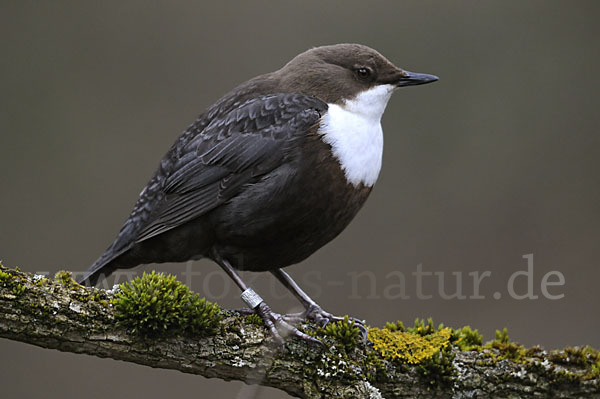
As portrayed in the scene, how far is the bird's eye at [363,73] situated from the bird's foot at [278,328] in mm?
1388

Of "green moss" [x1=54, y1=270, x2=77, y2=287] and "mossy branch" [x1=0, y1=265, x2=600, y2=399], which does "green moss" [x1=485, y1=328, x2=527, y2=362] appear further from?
"green moss" [x1=54, y1=270, x2=77, y2=287]

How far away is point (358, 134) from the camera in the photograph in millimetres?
3707

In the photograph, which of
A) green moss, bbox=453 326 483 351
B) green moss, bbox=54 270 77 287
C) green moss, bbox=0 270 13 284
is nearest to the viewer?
green moss, bbox=0 270 13 284

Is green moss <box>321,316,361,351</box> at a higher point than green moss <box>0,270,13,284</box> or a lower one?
higher

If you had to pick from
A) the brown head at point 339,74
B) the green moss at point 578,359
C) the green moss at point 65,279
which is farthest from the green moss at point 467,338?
the green moss at point 65,279

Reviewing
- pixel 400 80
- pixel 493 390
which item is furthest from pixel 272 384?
pixel 400 80

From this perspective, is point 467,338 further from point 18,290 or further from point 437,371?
point 18,290

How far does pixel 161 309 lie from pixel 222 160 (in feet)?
3.12

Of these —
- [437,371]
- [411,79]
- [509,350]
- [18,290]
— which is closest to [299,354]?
[437,371]

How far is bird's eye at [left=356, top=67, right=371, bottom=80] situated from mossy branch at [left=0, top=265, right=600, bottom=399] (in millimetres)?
1421

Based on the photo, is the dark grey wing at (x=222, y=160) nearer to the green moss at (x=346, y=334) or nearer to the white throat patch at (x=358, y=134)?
the white throat patch at (x=358, y=134)

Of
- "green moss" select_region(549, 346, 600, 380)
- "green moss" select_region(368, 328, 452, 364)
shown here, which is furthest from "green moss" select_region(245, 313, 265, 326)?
"green moss" select_region(549, 346, 600, 380)

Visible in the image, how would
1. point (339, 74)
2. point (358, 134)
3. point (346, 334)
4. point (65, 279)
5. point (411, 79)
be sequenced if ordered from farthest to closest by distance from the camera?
point (411, 79) < point (339, 74) < point (358, 134) < point (346, 334) < point (65, 279)

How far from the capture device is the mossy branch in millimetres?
3000
